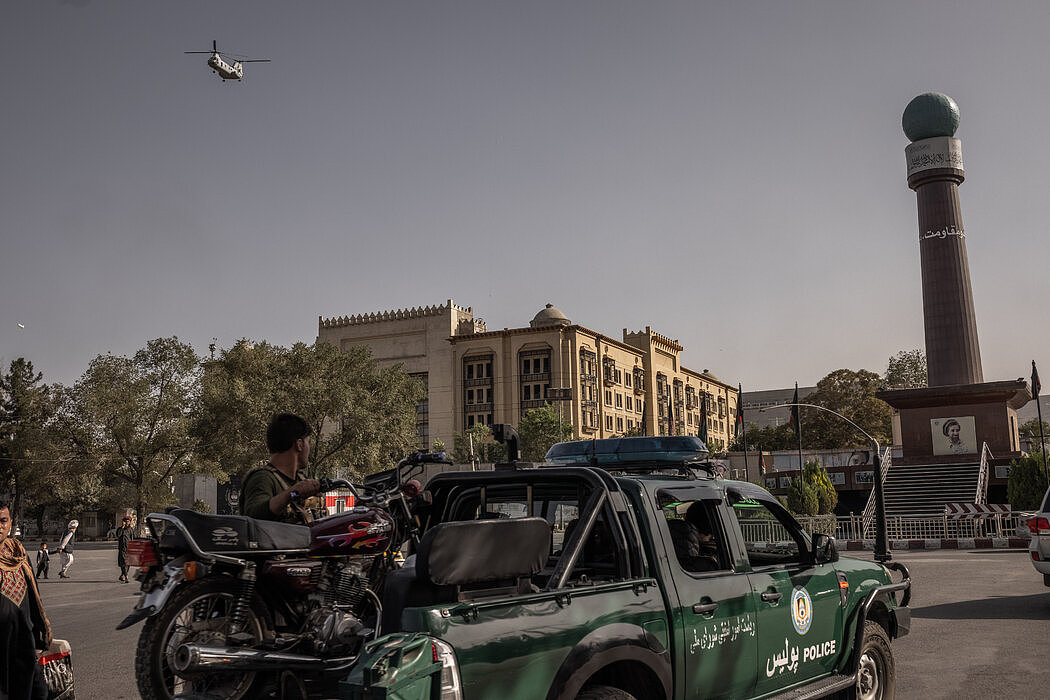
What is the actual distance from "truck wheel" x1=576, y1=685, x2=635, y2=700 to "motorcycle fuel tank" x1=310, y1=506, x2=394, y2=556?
1672mm

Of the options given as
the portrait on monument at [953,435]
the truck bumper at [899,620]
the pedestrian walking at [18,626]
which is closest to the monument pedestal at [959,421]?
the portrait on monument at [953,435]

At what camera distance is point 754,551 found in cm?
623

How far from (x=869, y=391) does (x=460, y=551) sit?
274 feet

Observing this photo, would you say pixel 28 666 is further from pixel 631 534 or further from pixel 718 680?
pixel 718 680

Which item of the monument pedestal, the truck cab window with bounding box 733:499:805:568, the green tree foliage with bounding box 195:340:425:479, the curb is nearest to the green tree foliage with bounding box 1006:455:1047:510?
the curb

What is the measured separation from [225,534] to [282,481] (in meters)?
0.75

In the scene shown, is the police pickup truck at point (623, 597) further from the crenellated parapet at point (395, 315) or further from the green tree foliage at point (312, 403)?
the crenellated parapet at point (395, 315)

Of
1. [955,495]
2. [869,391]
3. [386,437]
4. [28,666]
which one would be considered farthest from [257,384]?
[869,391]

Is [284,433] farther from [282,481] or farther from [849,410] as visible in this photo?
[849,410]

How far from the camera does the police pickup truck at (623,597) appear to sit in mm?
3457

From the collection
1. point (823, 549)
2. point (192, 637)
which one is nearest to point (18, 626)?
point (192, 637)

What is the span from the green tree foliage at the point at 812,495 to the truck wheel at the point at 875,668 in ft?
103

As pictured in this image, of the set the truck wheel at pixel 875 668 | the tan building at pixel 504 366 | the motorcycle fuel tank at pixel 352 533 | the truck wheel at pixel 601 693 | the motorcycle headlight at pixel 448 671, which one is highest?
the tan building at pixel 504 366

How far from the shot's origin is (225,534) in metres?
4.72
